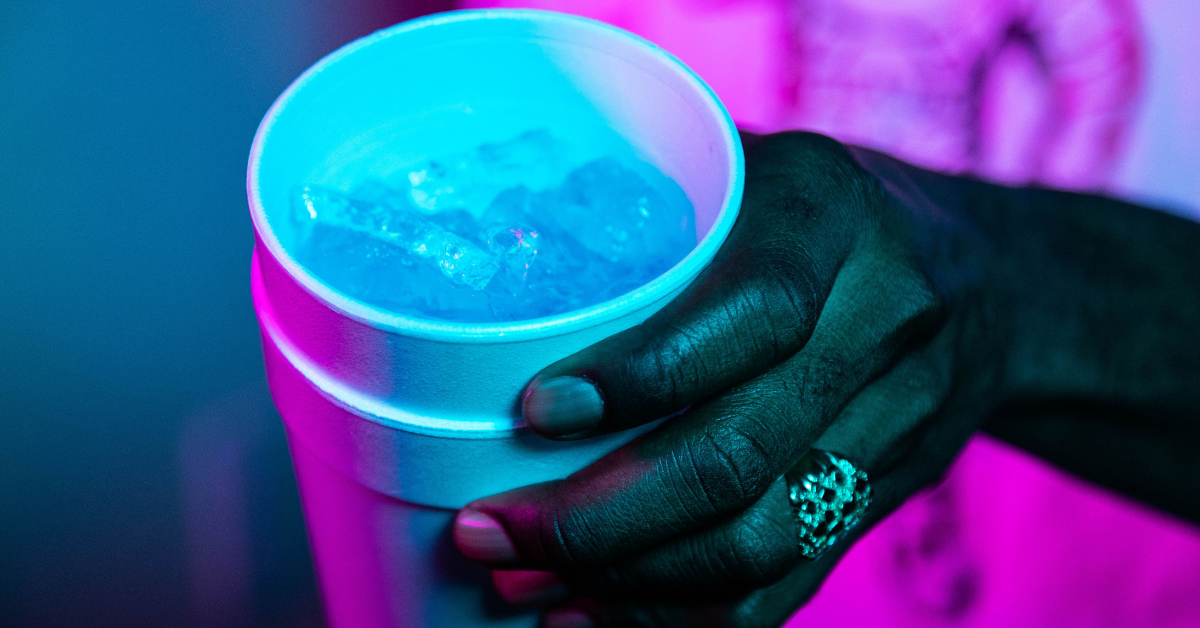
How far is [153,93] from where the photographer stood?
4.35 ft

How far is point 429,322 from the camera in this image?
0.47 m

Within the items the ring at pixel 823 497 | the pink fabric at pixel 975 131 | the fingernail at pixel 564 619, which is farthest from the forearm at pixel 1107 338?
the fingernail at pixel 564 619

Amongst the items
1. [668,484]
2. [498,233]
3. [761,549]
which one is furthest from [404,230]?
[761,549]

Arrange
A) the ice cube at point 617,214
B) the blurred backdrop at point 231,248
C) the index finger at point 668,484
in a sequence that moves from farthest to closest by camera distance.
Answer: the blurred backdrop at point 231,248 → the ice cube at point 617,214 → the index finger at point 668,484

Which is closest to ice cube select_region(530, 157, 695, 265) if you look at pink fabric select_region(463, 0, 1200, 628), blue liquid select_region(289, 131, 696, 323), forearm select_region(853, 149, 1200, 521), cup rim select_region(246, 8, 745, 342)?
blue liquid select_region(289, 131, 696, 323)

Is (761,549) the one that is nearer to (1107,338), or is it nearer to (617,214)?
(617,214)

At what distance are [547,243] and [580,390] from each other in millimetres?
186

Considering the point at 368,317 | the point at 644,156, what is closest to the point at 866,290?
the point at 644,156

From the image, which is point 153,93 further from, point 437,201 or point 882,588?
point 882,588

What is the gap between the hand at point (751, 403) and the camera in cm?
55

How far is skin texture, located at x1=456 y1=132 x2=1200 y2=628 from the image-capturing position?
0.57 metres

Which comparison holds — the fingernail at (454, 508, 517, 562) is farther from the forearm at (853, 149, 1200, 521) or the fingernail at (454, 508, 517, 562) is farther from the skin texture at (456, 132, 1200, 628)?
the forearm at (853, 149, 1200, 521)

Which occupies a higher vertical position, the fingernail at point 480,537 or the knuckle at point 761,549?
the fingernail at point 480,537

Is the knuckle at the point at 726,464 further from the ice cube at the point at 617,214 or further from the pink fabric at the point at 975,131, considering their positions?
the pink fabric at the point at 975,131
